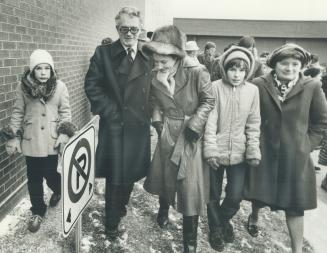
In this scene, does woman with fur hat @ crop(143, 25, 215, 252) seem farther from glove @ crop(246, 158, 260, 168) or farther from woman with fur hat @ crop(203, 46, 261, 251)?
glove @ crop(246, 158, 260, 168)

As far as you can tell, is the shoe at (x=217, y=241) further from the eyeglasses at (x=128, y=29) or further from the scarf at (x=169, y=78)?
the eyeglasses at (x=128, y=29)

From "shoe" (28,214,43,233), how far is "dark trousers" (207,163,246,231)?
165 cm

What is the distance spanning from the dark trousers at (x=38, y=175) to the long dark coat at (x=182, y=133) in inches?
42.9

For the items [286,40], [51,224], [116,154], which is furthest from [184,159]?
[286,40]

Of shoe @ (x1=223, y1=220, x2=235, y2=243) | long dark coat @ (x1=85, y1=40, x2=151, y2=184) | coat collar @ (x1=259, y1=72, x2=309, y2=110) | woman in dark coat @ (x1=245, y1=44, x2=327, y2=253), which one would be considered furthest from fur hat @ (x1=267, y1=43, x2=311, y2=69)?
shoe @ (x1=223, y1=220, x2=235, y2=243)

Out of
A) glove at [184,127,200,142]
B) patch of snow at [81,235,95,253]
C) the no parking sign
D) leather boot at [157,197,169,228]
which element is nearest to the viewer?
the no parking sign

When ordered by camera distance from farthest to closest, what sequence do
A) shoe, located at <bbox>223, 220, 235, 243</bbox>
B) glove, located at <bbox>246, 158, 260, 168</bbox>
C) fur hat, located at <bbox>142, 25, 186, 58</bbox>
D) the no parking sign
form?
1. shoe, located at <bbox>223, 220, 235, 243</bbox>
2. glove, located at <bbox>246, 158, 260, 168</bbox>
3. fur hat, located at <bbox>142, 25, 186, 58</bbox>
4. the no parking sign

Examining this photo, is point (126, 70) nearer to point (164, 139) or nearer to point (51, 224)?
point (164, 139)

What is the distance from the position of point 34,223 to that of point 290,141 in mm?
2472

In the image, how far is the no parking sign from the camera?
7.82 feet

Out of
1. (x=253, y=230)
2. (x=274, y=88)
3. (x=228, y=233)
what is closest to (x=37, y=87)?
(x=274, y=88)

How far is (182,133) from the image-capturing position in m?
3.30

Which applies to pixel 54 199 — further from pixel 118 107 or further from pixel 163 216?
pixel 118 107

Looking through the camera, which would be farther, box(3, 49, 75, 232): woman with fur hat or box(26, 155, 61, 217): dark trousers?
box(26, 155, 61, 217): dark trousers
